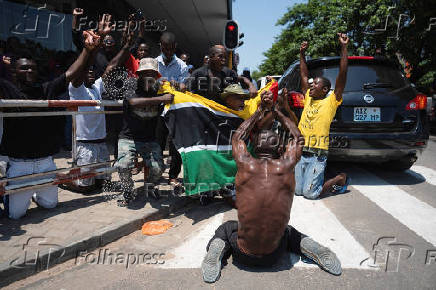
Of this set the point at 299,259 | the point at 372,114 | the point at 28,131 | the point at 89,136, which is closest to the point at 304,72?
the point at 372,114

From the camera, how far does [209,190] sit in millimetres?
4035

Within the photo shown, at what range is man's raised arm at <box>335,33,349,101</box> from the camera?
13.2 feet

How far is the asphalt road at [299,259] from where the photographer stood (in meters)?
2.53

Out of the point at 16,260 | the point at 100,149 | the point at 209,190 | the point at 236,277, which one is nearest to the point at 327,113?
the point at 209,190

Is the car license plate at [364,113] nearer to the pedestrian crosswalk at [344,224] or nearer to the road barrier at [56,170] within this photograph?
the pedestrian crosswalk at [344,224]

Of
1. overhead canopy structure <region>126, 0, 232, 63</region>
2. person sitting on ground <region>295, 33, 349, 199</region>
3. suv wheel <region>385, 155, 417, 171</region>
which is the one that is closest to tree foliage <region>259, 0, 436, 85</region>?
overhead canopy structure <region>126, 0, 232, 63</region>

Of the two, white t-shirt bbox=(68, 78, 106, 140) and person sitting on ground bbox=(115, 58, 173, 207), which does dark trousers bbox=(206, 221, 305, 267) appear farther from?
white t-shirt bbox=(68, 78, 106, 140)

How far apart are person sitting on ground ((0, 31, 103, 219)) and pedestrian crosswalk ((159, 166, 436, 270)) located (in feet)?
6.40

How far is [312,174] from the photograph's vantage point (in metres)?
4.52

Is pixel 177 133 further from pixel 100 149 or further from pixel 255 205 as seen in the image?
pixel 255 205

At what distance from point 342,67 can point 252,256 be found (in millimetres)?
2850

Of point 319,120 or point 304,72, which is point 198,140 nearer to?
point 319,120

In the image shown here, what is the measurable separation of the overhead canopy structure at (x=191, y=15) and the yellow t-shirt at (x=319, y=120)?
229 inches

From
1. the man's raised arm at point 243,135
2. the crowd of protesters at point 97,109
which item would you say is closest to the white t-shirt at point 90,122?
the crowd of protesters at point 97,109
